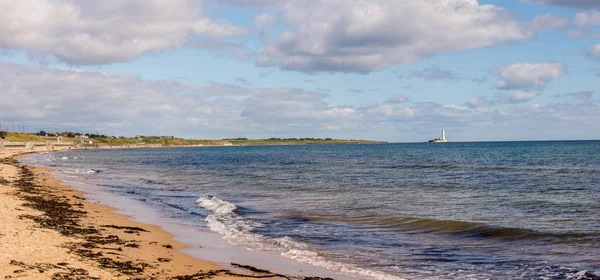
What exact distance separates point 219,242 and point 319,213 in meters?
7.93

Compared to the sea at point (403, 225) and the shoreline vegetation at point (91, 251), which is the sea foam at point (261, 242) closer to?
the sea at point (403, 225)

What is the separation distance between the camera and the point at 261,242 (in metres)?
16.7

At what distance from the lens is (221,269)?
1238 centimetres

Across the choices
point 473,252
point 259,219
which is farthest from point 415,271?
point 259,219

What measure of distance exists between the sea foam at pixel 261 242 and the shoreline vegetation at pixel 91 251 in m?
1.61

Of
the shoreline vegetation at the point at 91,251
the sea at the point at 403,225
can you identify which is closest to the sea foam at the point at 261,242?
the sea at the point at 403,225

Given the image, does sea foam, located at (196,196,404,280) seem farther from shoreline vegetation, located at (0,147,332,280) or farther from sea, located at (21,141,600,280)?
shoreline vegetation, located at (0,147,332,280)

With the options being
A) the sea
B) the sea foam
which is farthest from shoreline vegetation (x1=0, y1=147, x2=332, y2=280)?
the sea foam

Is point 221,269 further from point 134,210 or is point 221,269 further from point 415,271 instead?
point 134,210

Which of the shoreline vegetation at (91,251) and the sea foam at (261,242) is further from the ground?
the shoreline vegetation at (91,251)

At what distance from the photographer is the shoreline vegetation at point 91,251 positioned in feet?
35.1

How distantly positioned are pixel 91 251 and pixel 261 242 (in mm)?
5492

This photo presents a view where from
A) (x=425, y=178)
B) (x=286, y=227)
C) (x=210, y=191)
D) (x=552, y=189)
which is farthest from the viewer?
(x=425, y=178)

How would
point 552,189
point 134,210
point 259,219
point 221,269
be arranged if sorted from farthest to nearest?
point 552,189 → point 134,210 → point 259,219 → point 221,269
